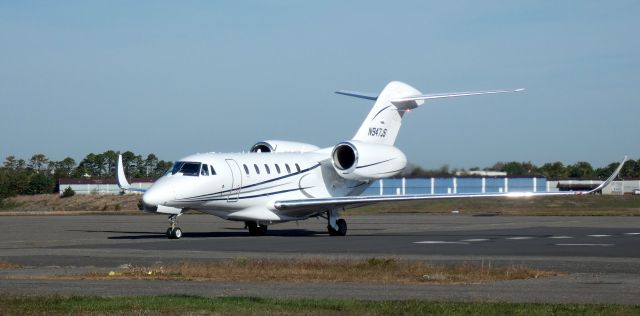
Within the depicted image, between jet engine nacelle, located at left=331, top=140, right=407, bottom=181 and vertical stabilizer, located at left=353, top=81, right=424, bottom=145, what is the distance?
0.88 metres

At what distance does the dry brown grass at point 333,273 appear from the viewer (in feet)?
63.6

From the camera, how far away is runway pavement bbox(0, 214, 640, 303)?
17344 mm

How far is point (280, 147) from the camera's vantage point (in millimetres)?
44344

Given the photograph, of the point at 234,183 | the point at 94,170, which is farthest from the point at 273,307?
the point at 94,170

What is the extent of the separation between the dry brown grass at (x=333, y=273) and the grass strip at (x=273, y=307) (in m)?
4.11

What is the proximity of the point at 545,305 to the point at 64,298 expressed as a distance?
282 inches

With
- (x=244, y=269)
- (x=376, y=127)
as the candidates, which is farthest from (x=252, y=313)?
(x=376, y=127)


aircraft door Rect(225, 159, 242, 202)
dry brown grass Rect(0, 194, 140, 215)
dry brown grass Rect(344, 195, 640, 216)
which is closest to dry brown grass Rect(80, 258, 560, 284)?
aircraft door Rect(225, 159, 242, 202)

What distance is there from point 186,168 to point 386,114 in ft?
33.6

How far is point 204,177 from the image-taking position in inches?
1439

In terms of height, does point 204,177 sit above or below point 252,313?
above

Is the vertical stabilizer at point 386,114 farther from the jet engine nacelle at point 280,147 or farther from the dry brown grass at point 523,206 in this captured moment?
the dry brown grass at point 523,206

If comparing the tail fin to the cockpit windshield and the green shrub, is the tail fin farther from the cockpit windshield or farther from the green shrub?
the green shrub

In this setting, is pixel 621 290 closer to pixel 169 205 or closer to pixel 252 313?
pixel 252 313
